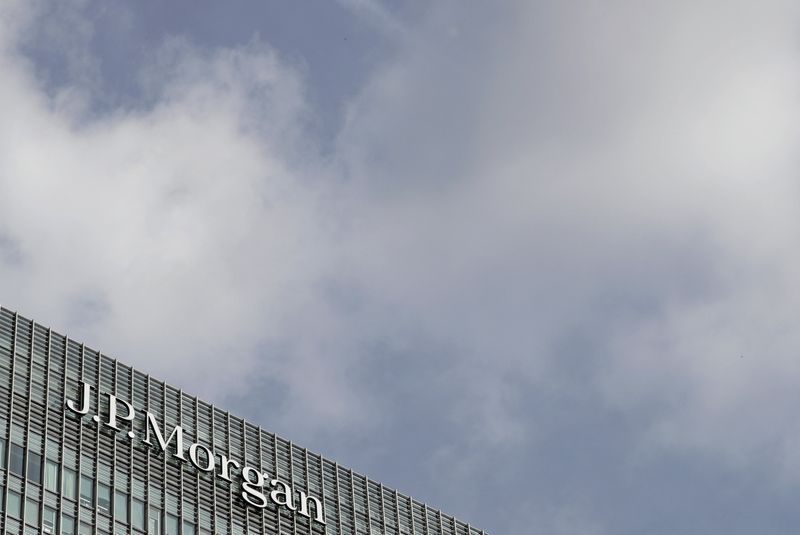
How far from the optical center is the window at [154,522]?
4668 inches

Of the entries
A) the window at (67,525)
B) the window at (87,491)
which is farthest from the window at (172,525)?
the window at (67,525)

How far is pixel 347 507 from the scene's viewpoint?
133 metres

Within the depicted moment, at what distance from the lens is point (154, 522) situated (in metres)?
119

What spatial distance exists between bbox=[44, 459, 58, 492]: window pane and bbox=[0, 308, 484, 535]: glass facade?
0.08 m

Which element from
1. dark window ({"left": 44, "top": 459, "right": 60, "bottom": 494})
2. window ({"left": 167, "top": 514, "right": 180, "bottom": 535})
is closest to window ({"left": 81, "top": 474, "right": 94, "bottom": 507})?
dark window ({"left": 44, "top": 459, "right": 60, "bottom": 494})

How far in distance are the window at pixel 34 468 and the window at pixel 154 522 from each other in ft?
25.3

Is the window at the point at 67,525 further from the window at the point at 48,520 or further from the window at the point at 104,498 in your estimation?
the window at the point at 104,498

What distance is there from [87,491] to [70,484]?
44.9 inches

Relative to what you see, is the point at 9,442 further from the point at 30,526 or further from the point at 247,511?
the point at 247,511

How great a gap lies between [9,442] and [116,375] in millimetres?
11626

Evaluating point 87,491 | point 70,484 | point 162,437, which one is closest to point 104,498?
point 87,491

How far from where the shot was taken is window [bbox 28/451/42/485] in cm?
11365

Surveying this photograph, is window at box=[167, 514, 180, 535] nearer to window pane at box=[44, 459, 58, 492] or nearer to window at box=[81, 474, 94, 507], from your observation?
window at box=[81, 474, 94, 507]

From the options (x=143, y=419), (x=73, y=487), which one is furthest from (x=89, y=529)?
(x=143, y=419)
